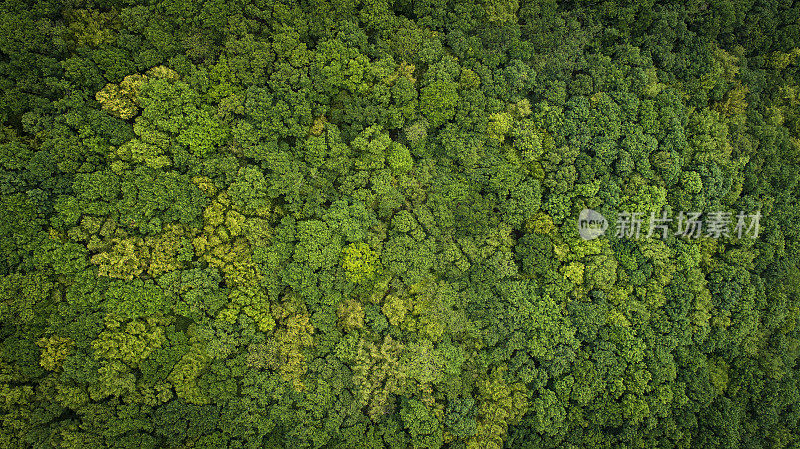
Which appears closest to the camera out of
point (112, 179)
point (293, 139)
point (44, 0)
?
point (44, 0)

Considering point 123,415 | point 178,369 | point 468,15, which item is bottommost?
point 123,415

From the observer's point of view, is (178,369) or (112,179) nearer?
(112,179)

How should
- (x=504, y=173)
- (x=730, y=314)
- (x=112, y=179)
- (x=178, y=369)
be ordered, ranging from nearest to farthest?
(x=112, y=179)
(x=178, y=369)
(x=504, y=173)
(x=730, y=314)

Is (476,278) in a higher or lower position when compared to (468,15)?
lower

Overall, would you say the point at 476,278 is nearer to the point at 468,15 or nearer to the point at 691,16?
the point at 468,15

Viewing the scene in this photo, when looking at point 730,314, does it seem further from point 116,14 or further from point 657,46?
point 116,14

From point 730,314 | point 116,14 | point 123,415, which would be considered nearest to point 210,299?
point 123,415
